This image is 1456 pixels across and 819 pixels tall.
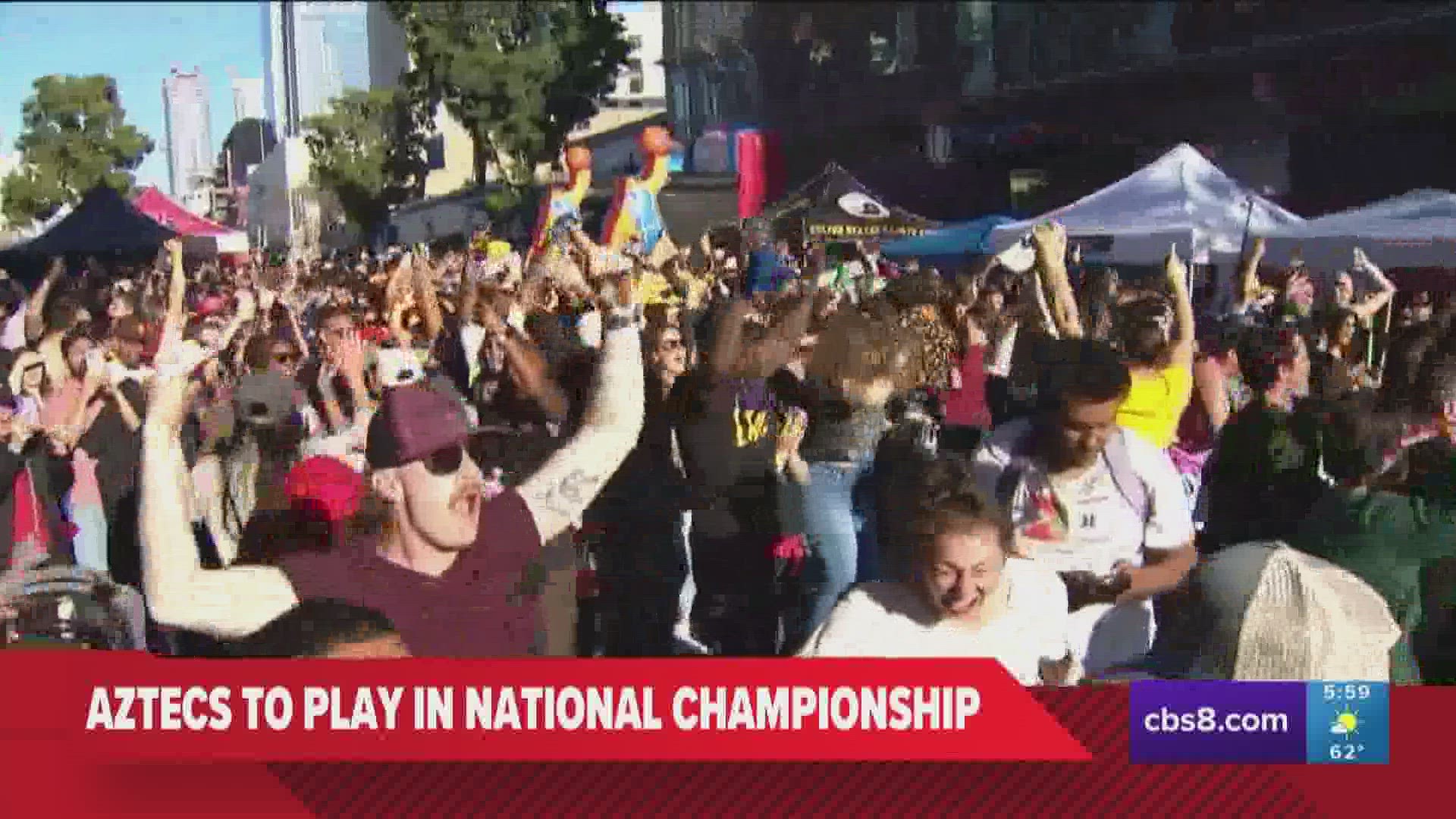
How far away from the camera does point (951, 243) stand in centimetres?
1303

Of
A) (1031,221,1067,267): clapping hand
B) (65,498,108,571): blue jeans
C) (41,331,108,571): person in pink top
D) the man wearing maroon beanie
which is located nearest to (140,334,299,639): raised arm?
the man wearing maroon beanie

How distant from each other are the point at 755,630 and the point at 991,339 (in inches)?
141

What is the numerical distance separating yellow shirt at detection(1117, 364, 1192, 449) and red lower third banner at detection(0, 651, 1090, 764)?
144 centimetres

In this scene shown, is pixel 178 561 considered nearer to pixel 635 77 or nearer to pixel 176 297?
pixel 176 297

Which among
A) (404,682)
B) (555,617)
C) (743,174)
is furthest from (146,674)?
Result: (743,174)

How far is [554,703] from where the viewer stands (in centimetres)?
361

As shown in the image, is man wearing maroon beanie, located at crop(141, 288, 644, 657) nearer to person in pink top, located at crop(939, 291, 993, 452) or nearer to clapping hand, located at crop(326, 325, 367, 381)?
person in pink top, located at crop(939, 291, 993, 452)

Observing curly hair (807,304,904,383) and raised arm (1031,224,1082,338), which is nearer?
raised arm (1031,224,1082,338)

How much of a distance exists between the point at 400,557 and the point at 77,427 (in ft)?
10.1

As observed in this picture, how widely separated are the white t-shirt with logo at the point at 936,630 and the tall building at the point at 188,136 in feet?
6.40

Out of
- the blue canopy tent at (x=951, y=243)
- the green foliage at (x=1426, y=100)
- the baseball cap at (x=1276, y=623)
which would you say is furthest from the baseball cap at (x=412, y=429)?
the blue canopy tent at (x=951, y=243)

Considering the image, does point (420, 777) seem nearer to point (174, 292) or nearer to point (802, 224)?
point (174, 292)

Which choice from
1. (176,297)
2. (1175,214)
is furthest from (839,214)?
(176,297)

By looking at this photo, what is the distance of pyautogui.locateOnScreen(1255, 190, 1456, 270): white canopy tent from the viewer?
9016 millimetres
